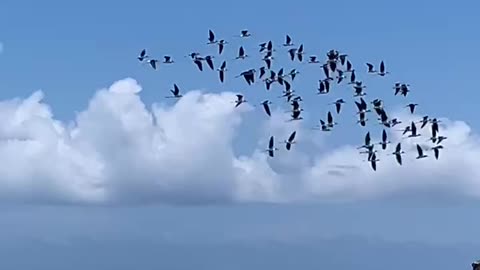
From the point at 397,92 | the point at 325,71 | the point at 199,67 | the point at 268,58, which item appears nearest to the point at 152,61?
the point at 199,67

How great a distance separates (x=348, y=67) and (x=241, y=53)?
9.76 metres

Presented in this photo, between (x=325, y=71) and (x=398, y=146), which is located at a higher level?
(x=325, y=71)

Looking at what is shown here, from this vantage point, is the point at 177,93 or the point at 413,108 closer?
the point at 177,93

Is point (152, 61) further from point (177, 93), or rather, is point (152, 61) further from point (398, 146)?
point (398, 146)

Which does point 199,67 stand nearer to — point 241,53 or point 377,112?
point 241,53

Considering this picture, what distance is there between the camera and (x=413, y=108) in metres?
95.9

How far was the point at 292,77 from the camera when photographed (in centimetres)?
8856

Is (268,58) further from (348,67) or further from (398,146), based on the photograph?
(398,146)

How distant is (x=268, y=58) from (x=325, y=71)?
5.75 meters

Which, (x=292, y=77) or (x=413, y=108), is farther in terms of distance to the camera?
(x=413, y=108)

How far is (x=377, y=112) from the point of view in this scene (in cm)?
8994

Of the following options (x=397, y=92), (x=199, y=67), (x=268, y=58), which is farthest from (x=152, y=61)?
(x=397, y=92)

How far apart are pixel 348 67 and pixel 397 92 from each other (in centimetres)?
766

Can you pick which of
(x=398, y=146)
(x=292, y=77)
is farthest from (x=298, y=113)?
(x=398, y=146)
